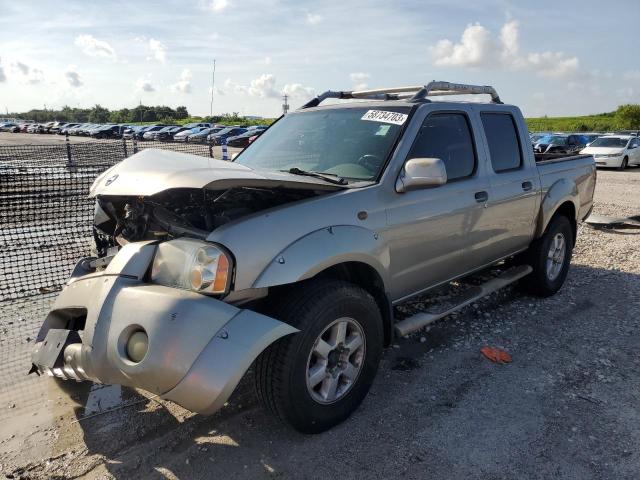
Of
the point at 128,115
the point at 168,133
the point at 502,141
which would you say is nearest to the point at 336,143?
the point at 502,141

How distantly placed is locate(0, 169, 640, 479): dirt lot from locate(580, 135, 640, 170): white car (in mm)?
19966

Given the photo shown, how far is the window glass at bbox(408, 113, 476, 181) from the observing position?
378cm

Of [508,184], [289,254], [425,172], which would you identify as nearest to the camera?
[289,254]

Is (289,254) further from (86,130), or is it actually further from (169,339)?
(86,130)

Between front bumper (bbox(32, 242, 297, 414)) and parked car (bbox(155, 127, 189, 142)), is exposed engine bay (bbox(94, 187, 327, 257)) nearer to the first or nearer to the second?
front bumper (bbox(32, 242, 297, 414))

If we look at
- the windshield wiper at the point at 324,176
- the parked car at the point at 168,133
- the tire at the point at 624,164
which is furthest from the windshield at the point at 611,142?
the parked car at the point at 168,133

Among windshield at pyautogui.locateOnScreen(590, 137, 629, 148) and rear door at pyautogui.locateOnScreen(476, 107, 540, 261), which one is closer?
rear door at pyautogui.locateOnScreen(476, 107, 540, 261)

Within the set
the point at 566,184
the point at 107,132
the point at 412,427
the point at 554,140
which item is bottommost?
the point at 412,427

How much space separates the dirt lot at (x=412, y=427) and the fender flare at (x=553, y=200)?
1251mm

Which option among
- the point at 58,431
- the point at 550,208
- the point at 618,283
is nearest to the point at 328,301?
the point at 58,431

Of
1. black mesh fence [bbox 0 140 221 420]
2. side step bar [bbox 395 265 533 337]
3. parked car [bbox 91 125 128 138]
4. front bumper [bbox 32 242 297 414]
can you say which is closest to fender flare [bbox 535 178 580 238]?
side step bar [bbox 395 265 533 337]

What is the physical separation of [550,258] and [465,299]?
1.74m

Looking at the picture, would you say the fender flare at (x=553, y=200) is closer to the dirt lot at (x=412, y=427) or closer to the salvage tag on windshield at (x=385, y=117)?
the dirt lot at (x=412, y=427)

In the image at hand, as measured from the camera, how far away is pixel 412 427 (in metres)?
3.09
